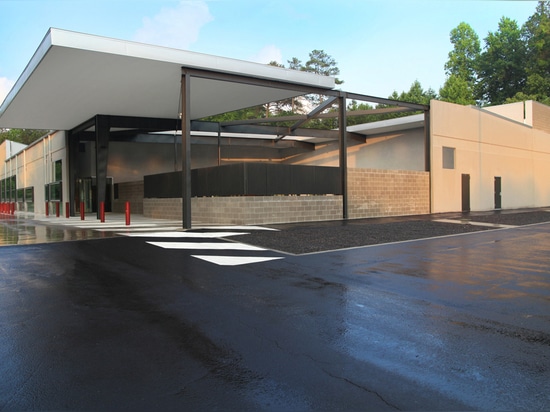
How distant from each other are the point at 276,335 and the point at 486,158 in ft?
93.8

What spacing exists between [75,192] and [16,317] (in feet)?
89.3

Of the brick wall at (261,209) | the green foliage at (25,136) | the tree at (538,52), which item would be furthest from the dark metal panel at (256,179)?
the green foliage at (25,136)

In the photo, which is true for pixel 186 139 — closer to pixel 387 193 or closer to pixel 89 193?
pixel 387 193

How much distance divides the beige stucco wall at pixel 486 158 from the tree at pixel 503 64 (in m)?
30.0

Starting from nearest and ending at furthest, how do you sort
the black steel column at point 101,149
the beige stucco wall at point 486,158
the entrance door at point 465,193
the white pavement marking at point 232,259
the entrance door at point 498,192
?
the white pavement marking at point 232,259
the black steel column at point 101,149
the beige stucco wall at point 486,158
the entrance door at point 465,193
the entrance door at point 498,192

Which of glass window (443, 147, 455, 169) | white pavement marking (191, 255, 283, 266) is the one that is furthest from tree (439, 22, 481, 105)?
white pavement marking (191, 255, 283, 266)

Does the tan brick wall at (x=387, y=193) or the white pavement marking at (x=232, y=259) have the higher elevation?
the tan brick wall at (x=387, y=193)

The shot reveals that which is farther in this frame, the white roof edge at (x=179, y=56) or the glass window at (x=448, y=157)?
the glass window at (x=448, y=157)

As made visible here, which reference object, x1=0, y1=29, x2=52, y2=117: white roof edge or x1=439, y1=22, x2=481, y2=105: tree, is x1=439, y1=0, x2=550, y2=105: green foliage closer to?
x1=439, y1=22, x2=481, y2=105: tree

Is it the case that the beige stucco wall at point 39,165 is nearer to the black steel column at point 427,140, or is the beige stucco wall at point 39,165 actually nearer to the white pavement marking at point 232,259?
the black steel column at point 427,140

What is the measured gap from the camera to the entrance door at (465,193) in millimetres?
26438

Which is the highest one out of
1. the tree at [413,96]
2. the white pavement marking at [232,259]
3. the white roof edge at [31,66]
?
the tree at [413,96]

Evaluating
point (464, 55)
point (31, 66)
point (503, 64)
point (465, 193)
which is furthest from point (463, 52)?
point (31, 66)

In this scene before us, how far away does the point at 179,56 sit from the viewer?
46.7 ft
